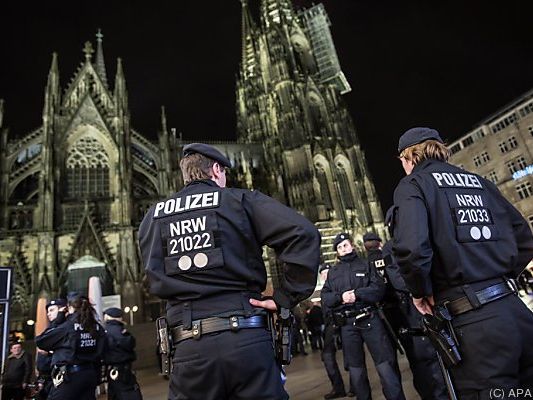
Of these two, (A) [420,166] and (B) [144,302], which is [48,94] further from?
(A) [420,166]

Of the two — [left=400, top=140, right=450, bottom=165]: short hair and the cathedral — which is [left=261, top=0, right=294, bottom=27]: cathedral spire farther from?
[left=400, top=140, right=450, bottom=165]: short hair

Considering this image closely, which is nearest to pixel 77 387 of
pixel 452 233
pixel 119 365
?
pixel 119 365

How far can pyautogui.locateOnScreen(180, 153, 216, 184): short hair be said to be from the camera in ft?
7.97

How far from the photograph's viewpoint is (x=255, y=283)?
210 centimetres

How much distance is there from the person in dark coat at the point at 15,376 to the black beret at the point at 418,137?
280 inches

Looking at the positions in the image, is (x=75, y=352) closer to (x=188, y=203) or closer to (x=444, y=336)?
(x=188, y=203)

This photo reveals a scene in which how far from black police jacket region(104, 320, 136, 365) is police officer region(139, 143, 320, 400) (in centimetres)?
349

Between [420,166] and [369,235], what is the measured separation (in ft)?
10.0

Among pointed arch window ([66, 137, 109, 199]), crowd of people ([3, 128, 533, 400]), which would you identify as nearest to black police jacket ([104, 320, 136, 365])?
crowd of people ([3, 128, 533, 400])

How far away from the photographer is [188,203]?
2.20m

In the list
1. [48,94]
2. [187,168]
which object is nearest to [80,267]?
[48,94]

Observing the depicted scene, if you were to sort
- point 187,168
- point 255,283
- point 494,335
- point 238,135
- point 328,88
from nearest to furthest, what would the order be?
point 494,335
point 255,283
point 187,168
point 328,88
point 238,135

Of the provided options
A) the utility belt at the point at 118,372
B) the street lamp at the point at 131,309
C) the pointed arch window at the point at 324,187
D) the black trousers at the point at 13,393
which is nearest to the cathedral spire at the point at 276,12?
the pointed arch window at the point at 324,187

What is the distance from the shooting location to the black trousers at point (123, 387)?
507 centimetres
